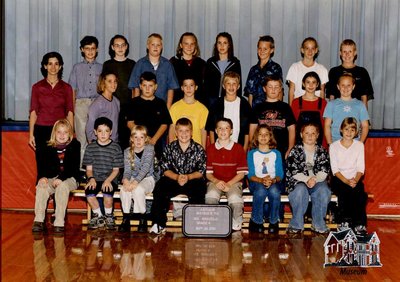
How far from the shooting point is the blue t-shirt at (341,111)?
676 centimetres

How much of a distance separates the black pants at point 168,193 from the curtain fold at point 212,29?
222 cm

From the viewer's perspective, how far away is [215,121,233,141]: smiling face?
652 centimetres

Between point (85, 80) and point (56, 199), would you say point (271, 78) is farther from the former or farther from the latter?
point (56, 199)

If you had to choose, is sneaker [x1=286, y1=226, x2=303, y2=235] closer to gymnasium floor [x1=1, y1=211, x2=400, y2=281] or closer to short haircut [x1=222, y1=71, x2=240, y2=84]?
gymnasium floor [x1=1, y1=211, x2=400, y2=281]

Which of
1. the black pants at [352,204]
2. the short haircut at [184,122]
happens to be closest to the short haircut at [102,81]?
the short haircut at [184,122]

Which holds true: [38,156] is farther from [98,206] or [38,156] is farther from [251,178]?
[251,178]

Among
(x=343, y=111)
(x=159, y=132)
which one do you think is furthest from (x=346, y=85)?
(x=159, y=132)

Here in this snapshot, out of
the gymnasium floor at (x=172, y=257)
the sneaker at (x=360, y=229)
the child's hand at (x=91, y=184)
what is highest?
the child's hand at (x=91, y=184)

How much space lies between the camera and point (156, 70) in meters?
7.04

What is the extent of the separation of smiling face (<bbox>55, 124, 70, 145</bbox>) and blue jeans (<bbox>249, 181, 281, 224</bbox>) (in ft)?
5.77

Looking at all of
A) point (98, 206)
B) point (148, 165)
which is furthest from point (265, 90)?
point (98, 206)

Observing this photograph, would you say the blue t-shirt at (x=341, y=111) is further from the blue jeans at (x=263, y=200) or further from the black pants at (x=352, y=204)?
the blue jeans at (x=263, y=200)

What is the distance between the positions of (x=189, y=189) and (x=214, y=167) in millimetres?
343

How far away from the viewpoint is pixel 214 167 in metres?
6.64
